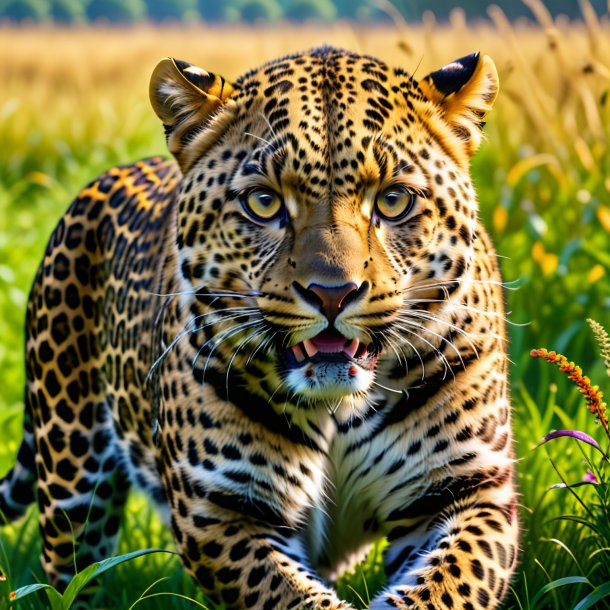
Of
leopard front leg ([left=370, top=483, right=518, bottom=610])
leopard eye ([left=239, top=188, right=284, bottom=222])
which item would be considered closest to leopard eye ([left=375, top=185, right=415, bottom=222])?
leopard eye ([left=239, top=188, right=284, bottom=222])

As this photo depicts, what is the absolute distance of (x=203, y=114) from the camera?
A: 3795 millimetres

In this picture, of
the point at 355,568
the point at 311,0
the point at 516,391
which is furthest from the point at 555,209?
the point at 311,0

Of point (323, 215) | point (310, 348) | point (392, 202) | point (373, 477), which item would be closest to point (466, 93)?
point (392, 202)

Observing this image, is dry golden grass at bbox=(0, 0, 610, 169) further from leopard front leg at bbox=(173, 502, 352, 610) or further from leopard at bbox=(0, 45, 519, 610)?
leopard front leg at bbox=(173, 502, 352, 610)

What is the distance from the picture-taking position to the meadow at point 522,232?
14.5ft

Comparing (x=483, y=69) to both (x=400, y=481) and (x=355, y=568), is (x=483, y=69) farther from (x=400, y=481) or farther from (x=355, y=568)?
(x=355, y=568)

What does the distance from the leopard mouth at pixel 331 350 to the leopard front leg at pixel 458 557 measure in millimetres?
613

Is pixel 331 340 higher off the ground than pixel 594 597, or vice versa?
pixel 331 340

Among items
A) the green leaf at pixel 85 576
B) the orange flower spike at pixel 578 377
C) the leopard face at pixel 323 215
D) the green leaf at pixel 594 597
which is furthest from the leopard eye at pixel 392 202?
the green leaf at pixel 594 597

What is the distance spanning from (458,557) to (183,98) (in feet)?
5.43

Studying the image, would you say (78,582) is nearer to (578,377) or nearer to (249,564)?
(249,564)

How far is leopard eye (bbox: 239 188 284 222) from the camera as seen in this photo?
350 cm

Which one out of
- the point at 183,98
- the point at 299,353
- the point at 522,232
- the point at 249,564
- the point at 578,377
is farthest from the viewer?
the point at 522,232

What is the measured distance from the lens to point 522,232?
25.1 feet
